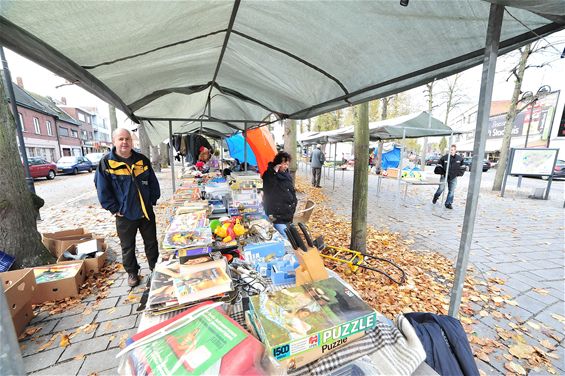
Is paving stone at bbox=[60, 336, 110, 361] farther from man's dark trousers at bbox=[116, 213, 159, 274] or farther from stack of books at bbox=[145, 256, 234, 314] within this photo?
stack of books at bbox=[145, 256, 234, 314]

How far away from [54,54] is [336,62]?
77.9 inches

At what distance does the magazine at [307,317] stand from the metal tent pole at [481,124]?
36.5 inches

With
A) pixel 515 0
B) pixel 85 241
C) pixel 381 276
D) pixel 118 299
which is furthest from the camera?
pixel 85 241

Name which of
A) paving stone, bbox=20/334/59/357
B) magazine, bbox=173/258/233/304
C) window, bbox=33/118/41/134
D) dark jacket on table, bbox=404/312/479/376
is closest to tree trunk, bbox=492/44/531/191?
dark jacket on table, bbox=404/312/479/376

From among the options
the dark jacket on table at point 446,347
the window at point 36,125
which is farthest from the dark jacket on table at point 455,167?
the window at point 36,125

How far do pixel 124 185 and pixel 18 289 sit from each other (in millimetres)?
1415

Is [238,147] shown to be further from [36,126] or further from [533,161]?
[36,126]

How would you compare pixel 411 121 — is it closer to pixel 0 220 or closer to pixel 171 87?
pixel 171 87

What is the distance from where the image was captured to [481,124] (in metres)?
1.42

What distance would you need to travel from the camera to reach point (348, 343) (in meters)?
1.07

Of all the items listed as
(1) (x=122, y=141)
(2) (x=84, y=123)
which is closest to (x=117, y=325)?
(1) (x=122, y=141)

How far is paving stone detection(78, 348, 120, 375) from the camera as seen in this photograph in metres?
1.99

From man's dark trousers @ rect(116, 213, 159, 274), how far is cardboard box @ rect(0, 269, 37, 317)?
862 millimetres

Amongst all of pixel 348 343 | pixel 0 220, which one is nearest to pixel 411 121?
pixel 348 343
